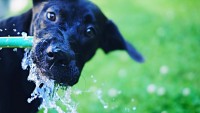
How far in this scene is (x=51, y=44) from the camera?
4.54 meters

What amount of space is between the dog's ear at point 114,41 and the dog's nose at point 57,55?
56.6 inches

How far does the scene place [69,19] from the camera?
5.08 metres

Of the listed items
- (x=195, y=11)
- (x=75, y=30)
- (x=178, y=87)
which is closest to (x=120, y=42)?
(x=75, y=30)

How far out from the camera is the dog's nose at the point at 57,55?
4406 mm

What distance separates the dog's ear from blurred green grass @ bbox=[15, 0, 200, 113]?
43cm

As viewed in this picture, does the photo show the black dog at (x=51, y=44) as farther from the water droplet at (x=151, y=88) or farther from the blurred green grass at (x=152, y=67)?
the water droplet at (x=151, y=88)

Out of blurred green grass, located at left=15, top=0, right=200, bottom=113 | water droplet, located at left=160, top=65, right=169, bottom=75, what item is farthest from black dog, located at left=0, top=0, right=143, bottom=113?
water droplet, located at left=160, top=65, right=169, bottom=75

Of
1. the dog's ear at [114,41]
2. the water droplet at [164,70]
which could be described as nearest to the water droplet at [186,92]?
the water droplet at [164,70]

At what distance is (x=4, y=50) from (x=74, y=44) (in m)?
0.69

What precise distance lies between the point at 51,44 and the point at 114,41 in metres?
1.61

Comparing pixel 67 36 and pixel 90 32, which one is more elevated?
pixel 67 36

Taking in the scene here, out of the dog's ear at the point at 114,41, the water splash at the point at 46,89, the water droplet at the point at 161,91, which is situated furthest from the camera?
the water droplet at the point at 161,91

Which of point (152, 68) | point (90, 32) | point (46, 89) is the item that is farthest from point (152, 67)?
point (46, 89)

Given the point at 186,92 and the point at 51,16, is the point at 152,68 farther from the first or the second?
the point at 51,16
